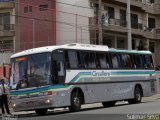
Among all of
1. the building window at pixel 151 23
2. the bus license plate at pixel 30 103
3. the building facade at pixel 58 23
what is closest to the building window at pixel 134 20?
the building facade at pixel 58 23

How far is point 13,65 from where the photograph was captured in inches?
947

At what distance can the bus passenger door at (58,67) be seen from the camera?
22.7m

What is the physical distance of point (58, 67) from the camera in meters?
22.9

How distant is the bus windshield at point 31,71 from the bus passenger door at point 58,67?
312 millimetres

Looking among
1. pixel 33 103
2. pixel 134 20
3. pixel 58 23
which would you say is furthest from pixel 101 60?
pixel 134 20

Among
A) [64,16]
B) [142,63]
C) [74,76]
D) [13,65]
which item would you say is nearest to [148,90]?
[142,63]

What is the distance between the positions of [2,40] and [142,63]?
84.9 feet

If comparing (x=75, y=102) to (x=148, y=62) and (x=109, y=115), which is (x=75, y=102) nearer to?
(x=109, y=115)

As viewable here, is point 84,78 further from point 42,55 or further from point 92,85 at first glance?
point 42,55

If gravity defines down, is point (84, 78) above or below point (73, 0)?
below

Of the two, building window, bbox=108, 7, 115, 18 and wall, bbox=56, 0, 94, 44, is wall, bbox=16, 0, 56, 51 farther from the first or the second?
building window, bbox=108, 7, 115, 18

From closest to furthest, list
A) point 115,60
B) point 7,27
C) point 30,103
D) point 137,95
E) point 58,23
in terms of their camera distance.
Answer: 1. point 30,103
2. point 115,60
3. point 137,95
4. point 58,23
5. point 7,27

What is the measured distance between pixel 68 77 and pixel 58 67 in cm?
91

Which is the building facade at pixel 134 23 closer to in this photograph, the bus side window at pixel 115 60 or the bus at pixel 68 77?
the bus side window at pixel 115 60
